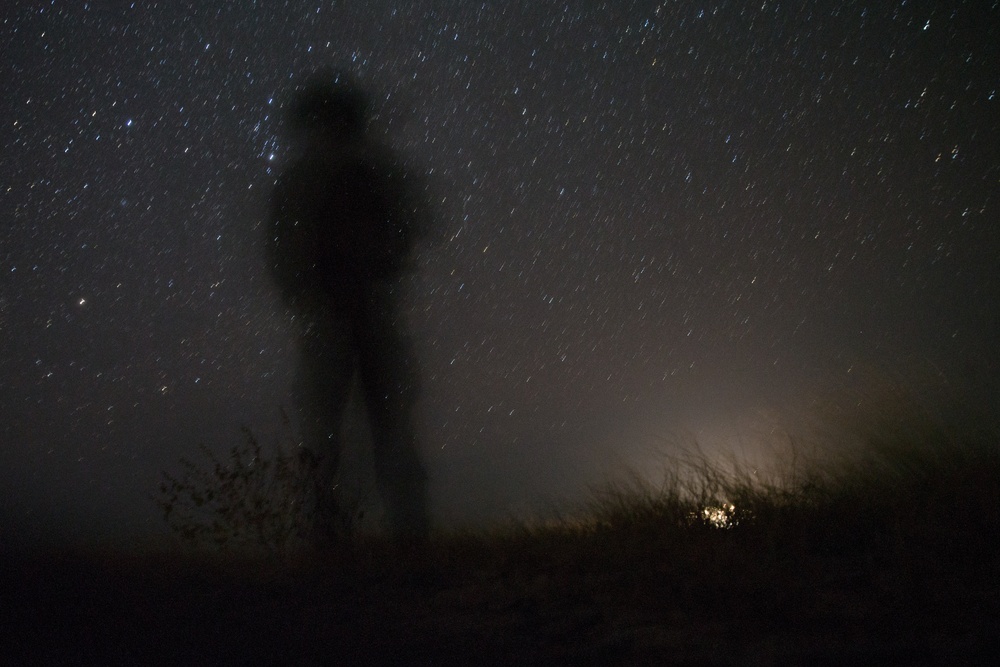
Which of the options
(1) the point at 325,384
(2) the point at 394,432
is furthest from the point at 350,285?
(2) the point at 394,432

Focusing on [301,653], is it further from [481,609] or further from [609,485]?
[609,485]

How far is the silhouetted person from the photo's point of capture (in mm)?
4059

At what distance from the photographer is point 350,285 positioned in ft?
13.8

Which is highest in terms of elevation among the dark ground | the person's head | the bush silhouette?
the person's head

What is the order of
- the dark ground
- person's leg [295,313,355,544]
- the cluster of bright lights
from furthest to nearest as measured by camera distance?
person's leg [295,313,355,544] < the cluster of bright lights < the dark ground

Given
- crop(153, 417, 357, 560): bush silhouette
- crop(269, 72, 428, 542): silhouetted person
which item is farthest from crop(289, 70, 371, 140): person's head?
crop(153, 417, 357, 560): bush silhouette

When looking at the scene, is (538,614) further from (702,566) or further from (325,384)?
(325,384)

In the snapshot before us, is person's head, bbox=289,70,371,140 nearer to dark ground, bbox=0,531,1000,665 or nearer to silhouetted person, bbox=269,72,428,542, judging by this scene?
silhouetted person, bbox=269,72,428,542

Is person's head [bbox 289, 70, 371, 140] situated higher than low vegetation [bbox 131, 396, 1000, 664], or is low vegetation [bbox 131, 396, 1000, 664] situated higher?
person's head [bbox 289, 70, 371, 140]

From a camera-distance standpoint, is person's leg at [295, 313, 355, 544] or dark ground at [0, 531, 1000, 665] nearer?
dark ground at [0, 531, 1000, 665]

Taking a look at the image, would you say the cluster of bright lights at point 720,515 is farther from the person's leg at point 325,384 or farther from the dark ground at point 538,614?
the person's leg at point 325,384

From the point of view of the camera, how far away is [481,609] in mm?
2289

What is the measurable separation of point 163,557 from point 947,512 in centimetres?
328

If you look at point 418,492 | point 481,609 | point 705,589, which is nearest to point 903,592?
point 705,589
